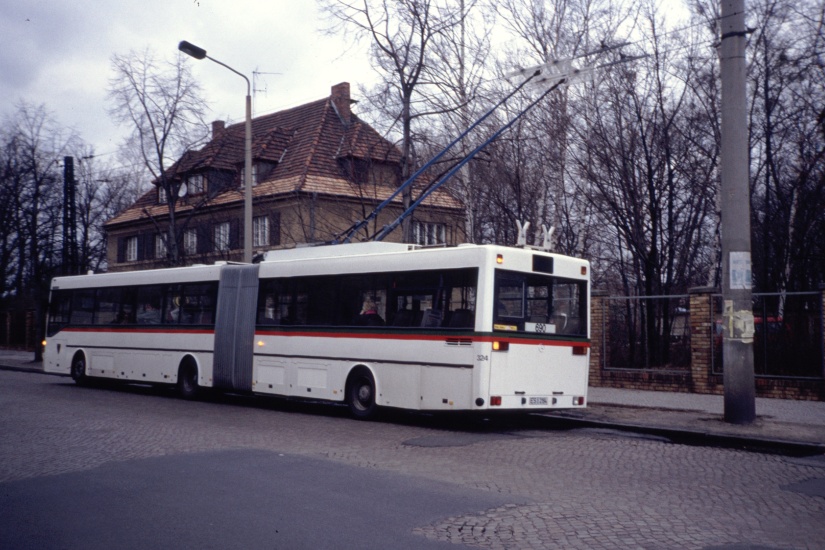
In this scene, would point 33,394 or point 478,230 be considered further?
point 478,230

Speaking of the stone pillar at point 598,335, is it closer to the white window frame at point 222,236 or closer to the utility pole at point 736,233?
the utility pole at point 736,233

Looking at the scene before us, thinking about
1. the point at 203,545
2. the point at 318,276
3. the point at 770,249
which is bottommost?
the point at 203,545

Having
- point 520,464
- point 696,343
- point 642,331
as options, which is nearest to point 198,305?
point 642,331

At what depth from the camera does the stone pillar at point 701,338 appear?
1831 centimetres

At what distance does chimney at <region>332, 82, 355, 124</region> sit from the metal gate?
26642mm

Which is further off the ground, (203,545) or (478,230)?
(478,230)

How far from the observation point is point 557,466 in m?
9.79

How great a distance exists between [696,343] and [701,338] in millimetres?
168

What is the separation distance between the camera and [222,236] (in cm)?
4141

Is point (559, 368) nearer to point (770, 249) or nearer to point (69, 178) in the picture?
point (770, 249)

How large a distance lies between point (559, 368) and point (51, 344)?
16.2 metres

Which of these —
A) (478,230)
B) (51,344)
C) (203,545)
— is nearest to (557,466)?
(203,545)

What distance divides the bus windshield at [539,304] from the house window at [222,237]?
965 inches

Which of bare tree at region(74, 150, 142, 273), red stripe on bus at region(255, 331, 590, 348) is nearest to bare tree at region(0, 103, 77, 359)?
bare tree at region(74, 150, 142, 273)
